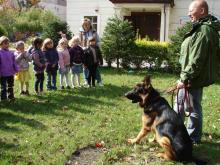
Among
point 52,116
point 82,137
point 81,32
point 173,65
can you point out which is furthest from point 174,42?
point 82,137

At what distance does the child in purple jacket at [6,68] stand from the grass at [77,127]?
398 millimetres

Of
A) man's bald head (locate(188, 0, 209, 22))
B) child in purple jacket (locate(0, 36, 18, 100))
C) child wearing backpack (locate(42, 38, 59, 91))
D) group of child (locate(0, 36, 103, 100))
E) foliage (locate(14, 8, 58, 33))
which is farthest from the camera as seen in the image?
foliage (locate(14, 8, 58, 33))

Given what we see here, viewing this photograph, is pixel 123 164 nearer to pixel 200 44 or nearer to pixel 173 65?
pixel 200 44

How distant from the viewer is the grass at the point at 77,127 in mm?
6262

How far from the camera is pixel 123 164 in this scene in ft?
19.6

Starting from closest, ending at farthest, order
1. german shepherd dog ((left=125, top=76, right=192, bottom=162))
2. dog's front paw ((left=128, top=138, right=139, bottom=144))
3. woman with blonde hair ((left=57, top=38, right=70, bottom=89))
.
A: 1. german shepherd dog ((left=125, top=76, right=192, bottom=162))
2. dog's front paw ((left=128, top=138, right=139, bottom=144))
3. woman with blonde hair ((left=57, top=38, right=70, bottom=89))

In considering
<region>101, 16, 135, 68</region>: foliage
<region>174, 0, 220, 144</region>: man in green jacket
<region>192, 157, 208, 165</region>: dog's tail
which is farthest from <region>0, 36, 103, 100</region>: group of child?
<region>192, 157, 208, 165</region>: dog's tail

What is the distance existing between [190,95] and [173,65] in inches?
361

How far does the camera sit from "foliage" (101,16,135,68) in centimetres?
1608

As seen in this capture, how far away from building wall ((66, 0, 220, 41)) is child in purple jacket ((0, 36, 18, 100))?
12.4 metres

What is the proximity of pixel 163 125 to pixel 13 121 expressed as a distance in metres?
3.42

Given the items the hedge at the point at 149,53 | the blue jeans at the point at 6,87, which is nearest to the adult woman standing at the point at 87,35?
the blue jeans at the point at 6,87

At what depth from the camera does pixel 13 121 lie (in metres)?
8.02

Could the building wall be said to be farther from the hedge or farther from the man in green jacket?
the man in green jacket
